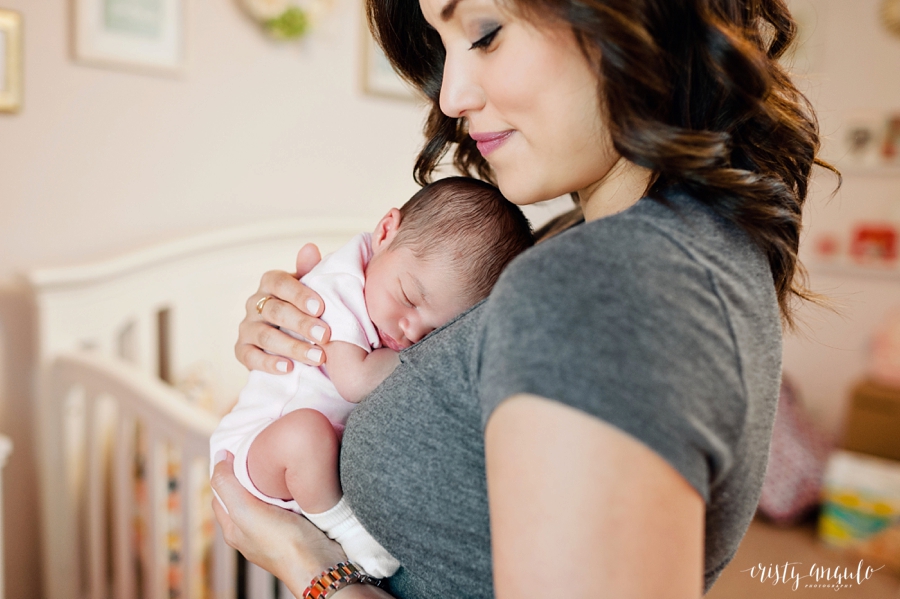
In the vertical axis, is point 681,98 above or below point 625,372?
above

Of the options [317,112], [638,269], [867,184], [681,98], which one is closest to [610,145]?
[681,98]

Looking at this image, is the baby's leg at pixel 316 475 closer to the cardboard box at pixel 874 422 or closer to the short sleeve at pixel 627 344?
the short sleeve at pixel 627 344

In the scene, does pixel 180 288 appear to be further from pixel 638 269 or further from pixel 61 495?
pixel 638 269

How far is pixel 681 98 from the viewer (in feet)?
2.09

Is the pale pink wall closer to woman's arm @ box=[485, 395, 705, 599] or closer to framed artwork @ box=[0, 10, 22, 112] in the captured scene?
framed artwork @ box=[0, 10, 22, 112]

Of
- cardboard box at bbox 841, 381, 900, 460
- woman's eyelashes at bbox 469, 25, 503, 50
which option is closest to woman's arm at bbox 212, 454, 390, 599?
woman's eyelashes at bbox 469, 25, 503, 50

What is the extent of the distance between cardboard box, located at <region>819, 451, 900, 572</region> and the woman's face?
277 cm

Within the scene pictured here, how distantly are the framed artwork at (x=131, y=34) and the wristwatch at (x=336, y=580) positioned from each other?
5.74 feet

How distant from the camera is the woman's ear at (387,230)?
1.03m

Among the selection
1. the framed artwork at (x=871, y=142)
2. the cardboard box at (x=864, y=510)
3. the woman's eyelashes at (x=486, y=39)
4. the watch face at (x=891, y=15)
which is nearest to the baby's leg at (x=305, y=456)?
the woman's eyelashes at (x=486, y=39)

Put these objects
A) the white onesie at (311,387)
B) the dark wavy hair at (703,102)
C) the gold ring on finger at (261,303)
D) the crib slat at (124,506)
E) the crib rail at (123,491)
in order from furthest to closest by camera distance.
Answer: the crib slat at (124,506), the crib rail at (123,491), the gold ring on finger at (261,303), the white onesie at (311,387), the dark wavy hair at (703,102)

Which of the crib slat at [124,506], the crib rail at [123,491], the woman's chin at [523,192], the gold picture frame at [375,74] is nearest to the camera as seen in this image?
the woman's chin at [523,192]

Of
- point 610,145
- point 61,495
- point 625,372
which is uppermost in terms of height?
point 610,145

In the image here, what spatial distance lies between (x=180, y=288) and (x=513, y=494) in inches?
75.3
